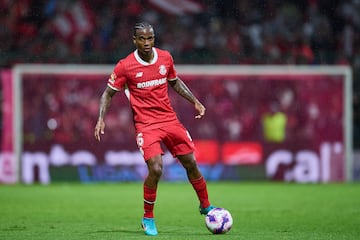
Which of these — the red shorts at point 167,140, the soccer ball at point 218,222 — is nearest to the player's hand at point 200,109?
the red shorts at point 167,140

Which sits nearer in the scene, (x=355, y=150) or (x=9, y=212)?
(x=9, y=212)

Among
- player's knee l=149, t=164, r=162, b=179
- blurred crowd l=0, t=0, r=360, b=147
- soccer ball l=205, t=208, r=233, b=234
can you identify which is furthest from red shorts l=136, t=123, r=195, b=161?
blurred crowd l=0, t=0, r=360, b=147

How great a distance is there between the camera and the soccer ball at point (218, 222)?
9.70 meters

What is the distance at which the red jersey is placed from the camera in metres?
10.0

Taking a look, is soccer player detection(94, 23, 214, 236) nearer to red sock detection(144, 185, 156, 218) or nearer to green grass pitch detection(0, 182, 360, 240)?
red sock detection(144, 185, 156, 218)

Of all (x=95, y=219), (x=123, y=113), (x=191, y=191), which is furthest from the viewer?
(x=123, y=113)

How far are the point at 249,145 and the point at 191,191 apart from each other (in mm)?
3379

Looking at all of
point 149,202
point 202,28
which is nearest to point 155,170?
point 149,202

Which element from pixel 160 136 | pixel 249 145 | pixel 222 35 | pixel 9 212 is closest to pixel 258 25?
pixel 222 35

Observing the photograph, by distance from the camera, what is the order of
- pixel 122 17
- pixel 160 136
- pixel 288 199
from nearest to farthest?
pixel 160 136 < pixel 288 199 < pixel 122 17

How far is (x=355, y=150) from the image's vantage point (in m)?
21.5

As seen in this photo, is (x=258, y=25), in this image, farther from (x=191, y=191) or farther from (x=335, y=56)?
(x=191, y=191)

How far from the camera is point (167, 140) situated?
10.1 meters

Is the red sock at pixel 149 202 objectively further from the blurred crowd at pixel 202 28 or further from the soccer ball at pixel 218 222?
the blurred crowd at pixel 202 28
